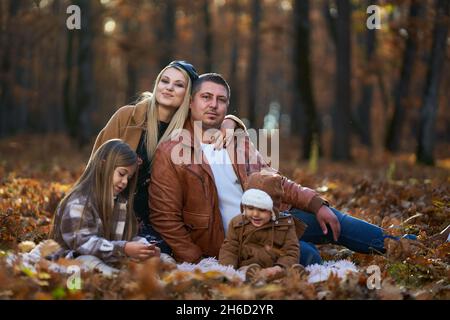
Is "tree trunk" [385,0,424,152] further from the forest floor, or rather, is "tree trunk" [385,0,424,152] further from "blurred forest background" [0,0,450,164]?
the forest floor

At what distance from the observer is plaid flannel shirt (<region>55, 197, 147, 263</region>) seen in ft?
14.3

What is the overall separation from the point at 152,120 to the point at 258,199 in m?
1.32

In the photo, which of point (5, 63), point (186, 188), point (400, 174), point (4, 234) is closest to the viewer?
point (186, 188)

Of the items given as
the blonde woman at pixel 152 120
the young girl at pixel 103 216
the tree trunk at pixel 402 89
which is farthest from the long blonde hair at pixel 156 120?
the tree trunk at pixel 402 89

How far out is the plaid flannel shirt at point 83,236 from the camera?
4.37 meters

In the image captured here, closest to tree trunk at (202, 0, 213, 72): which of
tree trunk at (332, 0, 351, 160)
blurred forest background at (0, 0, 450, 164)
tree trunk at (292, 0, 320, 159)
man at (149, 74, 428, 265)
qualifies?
blurred forest background at (0, 0, 450, 164)

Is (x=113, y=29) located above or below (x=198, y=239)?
above

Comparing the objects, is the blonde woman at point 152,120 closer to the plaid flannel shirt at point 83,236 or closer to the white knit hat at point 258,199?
the plaid flannel shirt at point 83,236

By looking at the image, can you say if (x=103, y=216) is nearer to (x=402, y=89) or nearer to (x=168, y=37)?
(x=402, y=89)

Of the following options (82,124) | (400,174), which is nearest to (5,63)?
(82,124)

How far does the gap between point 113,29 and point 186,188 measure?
112ft

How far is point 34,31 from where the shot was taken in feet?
84.0

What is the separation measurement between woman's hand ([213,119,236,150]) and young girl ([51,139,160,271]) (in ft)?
2.39
